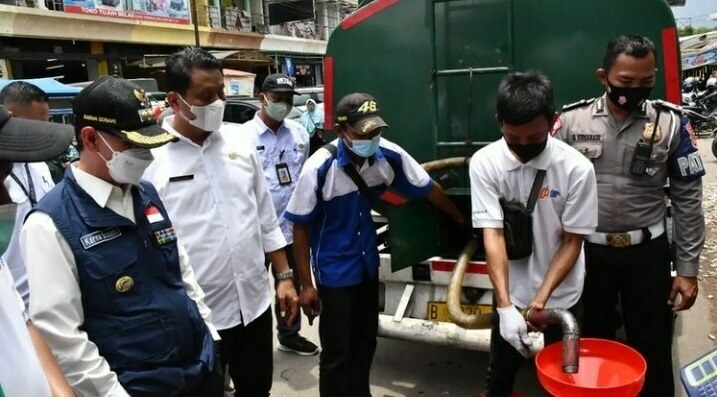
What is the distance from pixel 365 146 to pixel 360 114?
6.1 inches

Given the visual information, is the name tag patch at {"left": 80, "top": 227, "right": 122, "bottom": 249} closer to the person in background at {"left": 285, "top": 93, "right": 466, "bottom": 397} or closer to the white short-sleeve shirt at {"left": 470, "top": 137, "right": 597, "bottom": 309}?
the person in background at {"left": 285, "top": 93, "right": 466, "bottom": 397}

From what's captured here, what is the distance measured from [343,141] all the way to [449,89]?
93 cm

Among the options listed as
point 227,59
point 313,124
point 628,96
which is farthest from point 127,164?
point 227,59

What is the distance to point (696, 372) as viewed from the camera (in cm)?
131

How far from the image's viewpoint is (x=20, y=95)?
12.2 feet

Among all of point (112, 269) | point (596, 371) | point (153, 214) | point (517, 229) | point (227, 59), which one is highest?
point (227, 59)

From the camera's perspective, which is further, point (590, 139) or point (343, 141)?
point (343, 141)

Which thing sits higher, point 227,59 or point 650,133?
point 227,59

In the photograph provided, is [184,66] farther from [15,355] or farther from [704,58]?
[704,58]

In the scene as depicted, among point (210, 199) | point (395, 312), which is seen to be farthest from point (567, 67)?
point (210, 199)

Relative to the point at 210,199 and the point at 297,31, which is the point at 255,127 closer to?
the point at 210,199

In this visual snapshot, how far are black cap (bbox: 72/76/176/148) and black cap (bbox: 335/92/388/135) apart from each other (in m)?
1.14

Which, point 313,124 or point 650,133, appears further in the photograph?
point 313,124

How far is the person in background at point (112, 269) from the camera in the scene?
1597 mm
